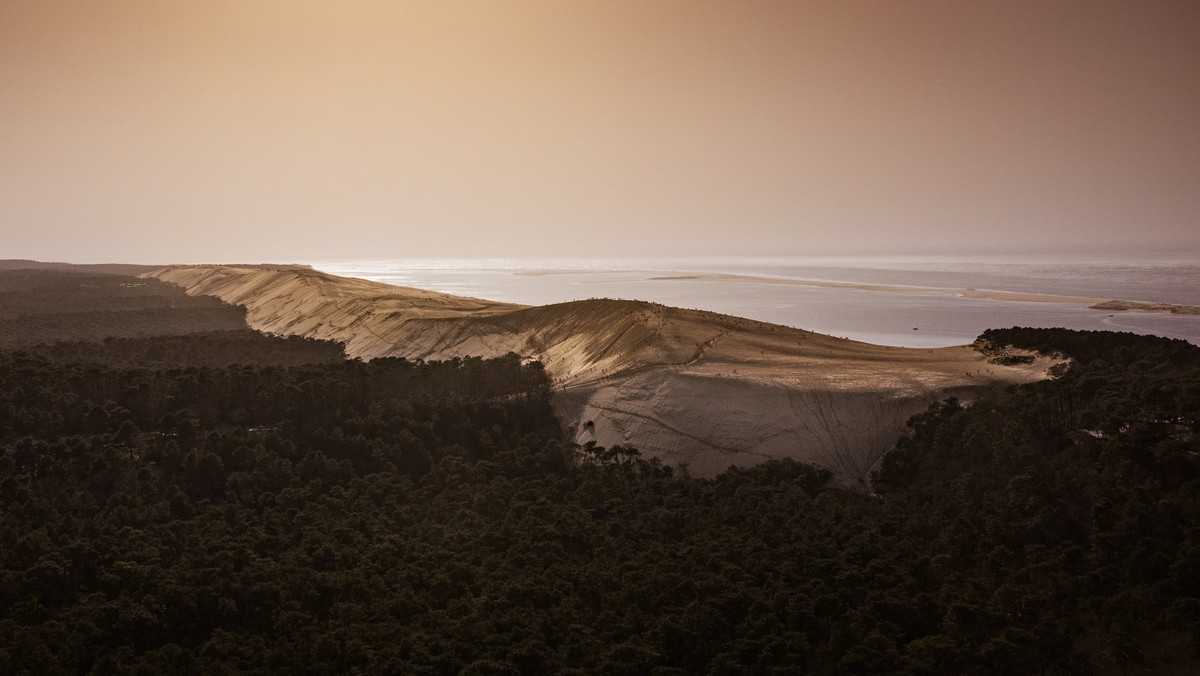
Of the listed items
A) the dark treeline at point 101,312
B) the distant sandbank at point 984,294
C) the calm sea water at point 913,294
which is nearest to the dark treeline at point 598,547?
the calm sea water at point 913,294

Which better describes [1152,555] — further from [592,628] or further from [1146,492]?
[592,628]

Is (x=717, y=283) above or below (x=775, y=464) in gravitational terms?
above

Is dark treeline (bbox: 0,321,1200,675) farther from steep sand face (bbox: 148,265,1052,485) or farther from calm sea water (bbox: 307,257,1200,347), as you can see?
calm sea water (bbox: 307,257,1200,347)

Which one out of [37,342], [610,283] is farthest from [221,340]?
[610,283]

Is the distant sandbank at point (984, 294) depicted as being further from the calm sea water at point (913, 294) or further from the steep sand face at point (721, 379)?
the steep sand face at point (721, 379)

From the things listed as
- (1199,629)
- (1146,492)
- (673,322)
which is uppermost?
(673,322)

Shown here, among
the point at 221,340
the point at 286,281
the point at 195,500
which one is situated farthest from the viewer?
the point at 286,281

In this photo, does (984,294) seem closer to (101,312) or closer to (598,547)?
(598,547)
